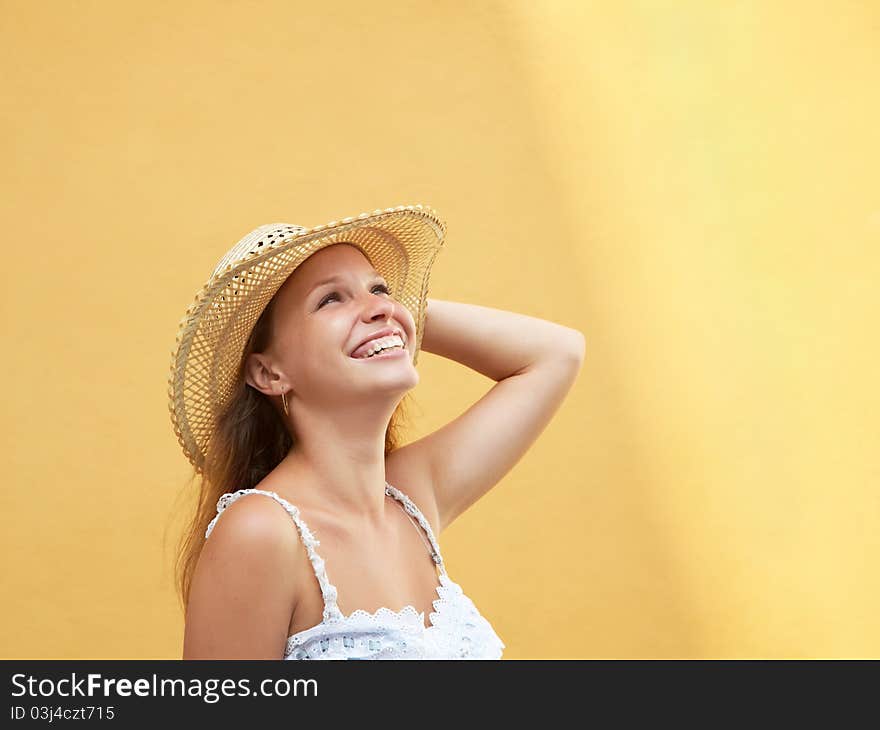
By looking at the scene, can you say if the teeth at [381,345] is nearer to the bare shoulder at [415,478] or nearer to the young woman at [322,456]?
the young woman at [322,456]

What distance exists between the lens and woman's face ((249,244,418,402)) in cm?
133

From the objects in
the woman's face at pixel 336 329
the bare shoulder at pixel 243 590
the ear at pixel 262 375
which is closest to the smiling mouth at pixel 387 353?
the woman's face at pixel 336 329

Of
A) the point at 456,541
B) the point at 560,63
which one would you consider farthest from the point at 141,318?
the point at 560,63

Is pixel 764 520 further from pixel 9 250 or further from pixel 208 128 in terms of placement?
pixel 9 250

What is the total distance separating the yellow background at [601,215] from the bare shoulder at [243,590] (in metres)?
1.31

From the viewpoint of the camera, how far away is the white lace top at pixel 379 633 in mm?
1239

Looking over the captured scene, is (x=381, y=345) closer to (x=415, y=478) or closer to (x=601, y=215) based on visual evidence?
(x=415, y=478)

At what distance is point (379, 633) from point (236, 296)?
41cm

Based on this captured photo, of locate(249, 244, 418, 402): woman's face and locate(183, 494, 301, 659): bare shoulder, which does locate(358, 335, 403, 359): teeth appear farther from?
locate(183, 494, 301, 659): bare shoulder

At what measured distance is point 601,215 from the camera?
269 cm

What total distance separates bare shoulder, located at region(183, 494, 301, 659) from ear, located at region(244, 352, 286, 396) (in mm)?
202

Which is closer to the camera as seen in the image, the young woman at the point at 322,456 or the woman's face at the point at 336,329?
the young woman at the point at 322,456

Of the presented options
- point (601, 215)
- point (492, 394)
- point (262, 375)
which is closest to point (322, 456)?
point (262, 375)

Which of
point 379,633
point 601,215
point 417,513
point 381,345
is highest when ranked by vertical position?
point 601,215
